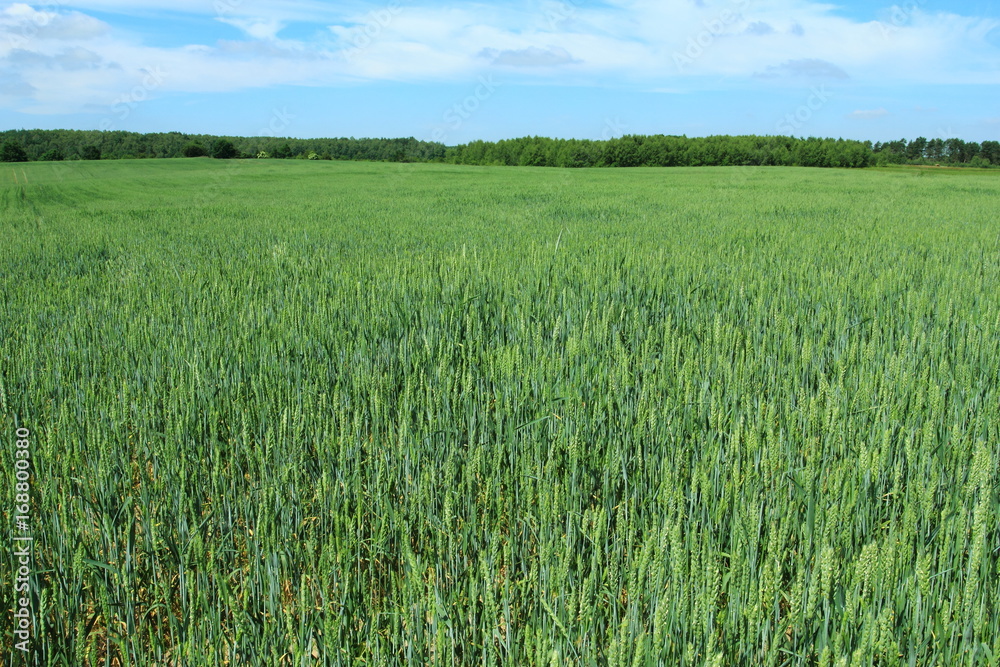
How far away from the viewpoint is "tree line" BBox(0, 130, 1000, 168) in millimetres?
44312

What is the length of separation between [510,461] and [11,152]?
46578 millimetres

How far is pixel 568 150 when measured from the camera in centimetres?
5881

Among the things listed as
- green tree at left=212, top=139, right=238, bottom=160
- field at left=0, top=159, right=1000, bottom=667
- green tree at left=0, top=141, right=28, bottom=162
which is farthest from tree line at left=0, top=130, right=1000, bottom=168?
field at left=0, top=159, right=1000, bottom=667

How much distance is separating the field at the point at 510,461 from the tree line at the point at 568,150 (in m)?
43.3

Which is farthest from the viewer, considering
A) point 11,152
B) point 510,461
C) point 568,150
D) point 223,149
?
point 568,150

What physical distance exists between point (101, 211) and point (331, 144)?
44040 millimetres

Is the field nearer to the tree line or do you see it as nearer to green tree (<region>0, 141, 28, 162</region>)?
green tree (<region>0, 141, 28, 162</region>)

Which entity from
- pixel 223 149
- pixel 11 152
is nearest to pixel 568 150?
pixel 223 149

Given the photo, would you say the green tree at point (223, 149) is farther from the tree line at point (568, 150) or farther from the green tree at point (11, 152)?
the green tree at point (11, 152)

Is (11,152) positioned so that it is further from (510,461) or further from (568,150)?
(510,461)

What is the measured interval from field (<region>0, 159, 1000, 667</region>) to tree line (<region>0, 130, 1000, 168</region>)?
43.3m

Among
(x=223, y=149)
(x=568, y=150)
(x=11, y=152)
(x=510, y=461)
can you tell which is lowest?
(x=510, y=461)

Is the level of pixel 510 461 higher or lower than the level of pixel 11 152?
lower

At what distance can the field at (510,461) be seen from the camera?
4.56ft
